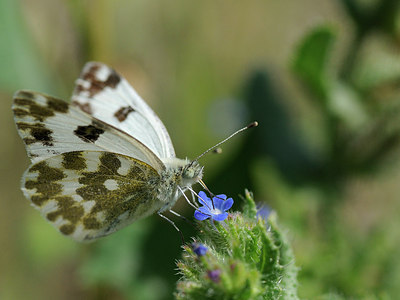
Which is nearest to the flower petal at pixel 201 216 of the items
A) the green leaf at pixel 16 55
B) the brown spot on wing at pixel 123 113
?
the brown spot on wing at pixel 123 113

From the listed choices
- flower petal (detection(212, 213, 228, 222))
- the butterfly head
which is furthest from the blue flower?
the butterfly head

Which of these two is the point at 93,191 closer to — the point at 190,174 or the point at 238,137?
the point at 190,174

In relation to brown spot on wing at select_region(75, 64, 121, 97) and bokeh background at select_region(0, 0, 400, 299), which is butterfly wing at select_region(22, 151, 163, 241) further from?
bokeh background at select_region(0, 0, 400, 299)

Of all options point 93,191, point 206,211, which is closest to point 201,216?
point 206,211

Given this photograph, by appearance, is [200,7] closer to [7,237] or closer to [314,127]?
[314,127]

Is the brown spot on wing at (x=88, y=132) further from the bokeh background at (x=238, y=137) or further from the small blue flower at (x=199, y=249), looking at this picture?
the bokeh background at (x=238, y=137)
